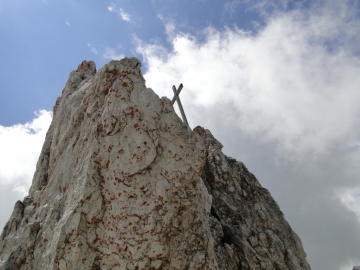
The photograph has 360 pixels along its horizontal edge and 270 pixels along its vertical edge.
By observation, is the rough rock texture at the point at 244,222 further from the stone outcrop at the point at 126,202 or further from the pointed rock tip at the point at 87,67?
the pointed rock tip at the point at 87,67

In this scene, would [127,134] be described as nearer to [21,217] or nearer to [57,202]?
[57,202]

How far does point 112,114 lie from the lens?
11.0m

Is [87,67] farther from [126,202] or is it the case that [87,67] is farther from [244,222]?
[244,222]

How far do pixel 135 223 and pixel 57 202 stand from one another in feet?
11.6

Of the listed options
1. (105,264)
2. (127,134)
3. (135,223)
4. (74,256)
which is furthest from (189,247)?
(127,134)

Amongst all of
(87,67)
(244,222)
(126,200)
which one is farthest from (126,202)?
(87,67)

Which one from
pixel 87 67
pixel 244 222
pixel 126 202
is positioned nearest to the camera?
pixel 126 202

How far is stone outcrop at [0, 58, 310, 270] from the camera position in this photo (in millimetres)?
9578

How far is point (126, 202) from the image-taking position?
32.5 feet

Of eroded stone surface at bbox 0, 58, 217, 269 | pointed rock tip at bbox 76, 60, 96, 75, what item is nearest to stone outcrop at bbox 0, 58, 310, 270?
eroded stone surface at bbox 0, 58, 217, 269

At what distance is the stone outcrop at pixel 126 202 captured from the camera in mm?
9578

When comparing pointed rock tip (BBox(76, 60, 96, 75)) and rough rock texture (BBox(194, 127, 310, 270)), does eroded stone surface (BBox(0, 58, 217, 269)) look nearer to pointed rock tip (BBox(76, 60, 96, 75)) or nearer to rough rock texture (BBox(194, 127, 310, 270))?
rough rock texture (BBox(194, 127, 310, 270))

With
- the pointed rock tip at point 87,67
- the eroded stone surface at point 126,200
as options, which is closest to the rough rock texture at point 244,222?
the eroded stone surface at point 126,200

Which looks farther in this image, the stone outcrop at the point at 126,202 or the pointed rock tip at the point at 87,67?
the pointed rock tip at the point at 87,67
